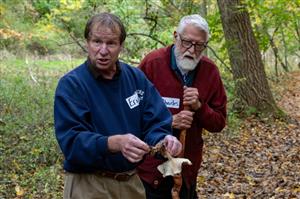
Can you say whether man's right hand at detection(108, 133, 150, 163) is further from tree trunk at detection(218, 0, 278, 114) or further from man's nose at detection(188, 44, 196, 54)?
tree trunk at detection(218, 0, 278, 114)

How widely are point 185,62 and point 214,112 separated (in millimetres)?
399

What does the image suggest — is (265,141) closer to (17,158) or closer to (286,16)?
(17,158)

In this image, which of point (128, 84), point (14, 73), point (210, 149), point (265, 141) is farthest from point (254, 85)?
point (128, 84)

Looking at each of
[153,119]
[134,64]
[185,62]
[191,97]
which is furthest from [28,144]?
[153,119]

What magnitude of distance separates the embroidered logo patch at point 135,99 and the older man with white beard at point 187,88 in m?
0.66

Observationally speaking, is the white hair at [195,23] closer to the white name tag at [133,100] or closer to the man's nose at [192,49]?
the man's nose at [192,49]

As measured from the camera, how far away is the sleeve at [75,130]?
7.95ft

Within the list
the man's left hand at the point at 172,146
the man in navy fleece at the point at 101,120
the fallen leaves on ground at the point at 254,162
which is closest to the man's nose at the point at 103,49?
the man in navy fleece at the point at 101,120

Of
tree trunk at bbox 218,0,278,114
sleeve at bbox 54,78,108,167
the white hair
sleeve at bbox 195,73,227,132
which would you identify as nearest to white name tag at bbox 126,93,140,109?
sleeve at bbox 54,78,108,167

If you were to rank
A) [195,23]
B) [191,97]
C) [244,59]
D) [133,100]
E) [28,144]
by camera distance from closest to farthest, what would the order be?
[133,100] < [191,97] < [195,23] < [28,144] < [244,59]

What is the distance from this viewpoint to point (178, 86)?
364 cm

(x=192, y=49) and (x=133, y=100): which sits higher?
(x=192, y=49)

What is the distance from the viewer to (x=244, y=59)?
36.5 feet

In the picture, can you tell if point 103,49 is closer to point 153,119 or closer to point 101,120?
point 101,120
